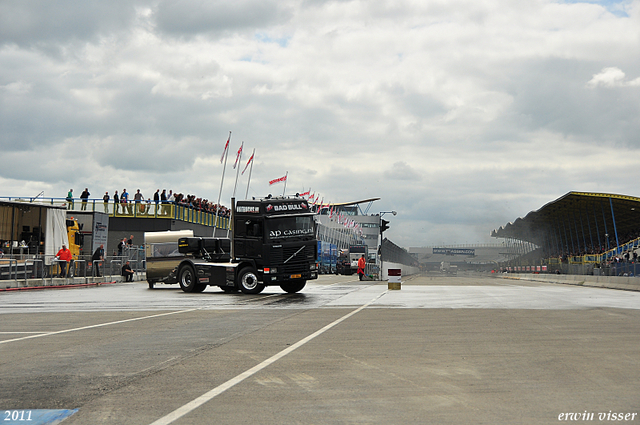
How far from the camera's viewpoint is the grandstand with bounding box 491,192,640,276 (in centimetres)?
5422

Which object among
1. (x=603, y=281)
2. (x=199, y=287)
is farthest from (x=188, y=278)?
(x=603, y=281)

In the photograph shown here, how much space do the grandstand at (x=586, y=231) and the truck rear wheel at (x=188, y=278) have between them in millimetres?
24458

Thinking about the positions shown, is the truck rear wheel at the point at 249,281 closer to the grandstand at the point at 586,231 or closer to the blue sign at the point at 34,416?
the blue sign at the point at 34,416

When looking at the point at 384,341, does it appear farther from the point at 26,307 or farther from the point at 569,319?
the point at 26,307

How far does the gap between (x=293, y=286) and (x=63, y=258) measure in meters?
13.7

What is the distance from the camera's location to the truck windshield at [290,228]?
23.8 meters

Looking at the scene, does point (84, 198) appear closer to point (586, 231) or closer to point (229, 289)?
point (229, 289)

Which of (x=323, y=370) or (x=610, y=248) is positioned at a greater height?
(x=610, y=248)

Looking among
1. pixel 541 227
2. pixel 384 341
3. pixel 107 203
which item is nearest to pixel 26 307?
pixel 384 341

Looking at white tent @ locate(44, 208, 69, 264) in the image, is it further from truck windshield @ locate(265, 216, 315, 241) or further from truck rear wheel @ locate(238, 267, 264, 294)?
truck windshield @ locate(265, 216, 315, 241)

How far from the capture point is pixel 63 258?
32.7 metres

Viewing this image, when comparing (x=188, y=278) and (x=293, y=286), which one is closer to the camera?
(x=293, y=286)

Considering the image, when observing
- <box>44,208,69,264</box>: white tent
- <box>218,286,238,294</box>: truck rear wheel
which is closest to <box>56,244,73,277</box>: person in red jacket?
<box>44,208,69,264</box>: white tent

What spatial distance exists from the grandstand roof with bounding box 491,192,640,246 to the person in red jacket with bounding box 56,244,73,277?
51.5m
